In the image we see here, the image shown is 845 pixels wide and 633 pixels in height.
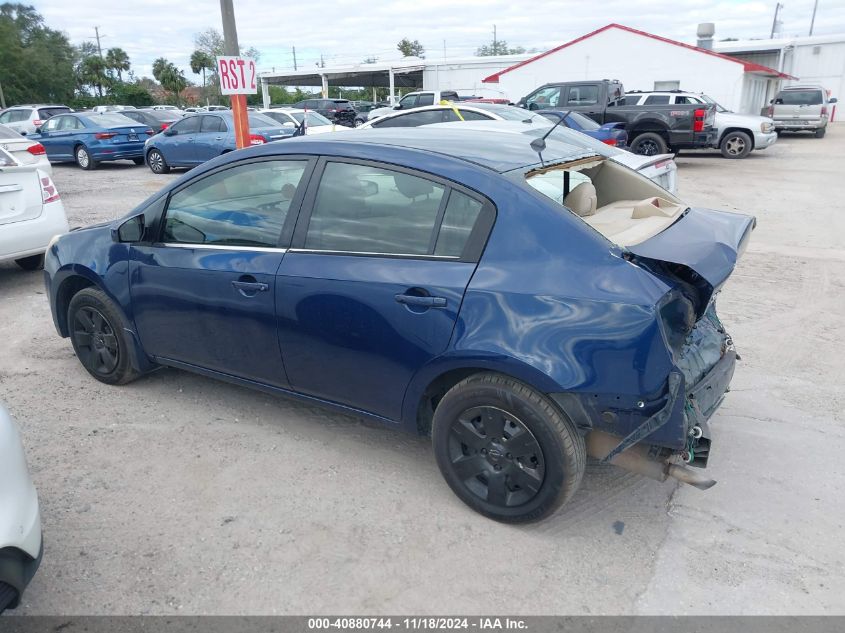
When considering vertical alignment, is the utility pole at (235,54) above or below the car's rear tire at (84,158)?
above

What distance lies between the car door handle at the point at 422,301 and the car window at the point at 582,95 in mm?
16298

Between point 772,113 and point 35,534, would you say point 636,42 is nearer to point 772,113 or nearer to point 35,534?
point 772,113

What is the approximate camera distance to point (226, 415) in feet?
13.6

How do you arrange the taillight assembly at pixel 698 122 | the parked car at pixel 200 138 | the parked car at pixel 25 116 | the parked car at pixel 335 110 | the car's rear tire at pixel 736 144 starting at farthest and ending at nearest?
1. the parked car at pixel 335 110
2. the parked car at pixel 25 116
3. the car's rear tire at pixel 736 144
4. the taillight assembly at pixel 698 122
5. the parked car at pixel 200 138

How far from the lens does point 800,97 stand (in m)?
24.7

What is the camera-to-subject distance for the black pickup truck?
1619 cm

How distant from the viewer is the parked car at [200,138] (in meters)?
14.6

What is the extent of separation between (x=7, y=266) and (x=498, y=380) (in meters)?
7.17

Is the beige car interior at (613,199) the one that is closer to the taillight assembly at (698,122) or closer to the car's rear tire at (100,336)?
the car's rear tire at (100,336)

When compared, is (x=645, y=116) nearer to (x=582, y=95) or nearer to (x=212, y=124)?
(x=582, y=95)

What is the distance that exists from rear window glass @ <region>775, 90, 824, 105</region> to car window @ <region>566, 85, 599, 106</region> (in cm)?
1177

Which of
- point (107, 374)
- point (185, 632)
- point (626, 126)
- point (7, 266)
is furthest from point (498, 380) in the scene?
point (626, 126)

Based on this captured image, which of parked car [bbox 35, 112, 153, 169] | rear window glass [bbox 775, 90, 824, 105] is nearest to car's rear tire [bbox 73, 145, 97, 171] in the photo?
parked car [bbox 35, 112, 153, 169]

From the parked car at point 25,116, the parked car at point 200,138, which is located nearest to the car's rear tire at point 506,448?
the parked car at point 200,138
